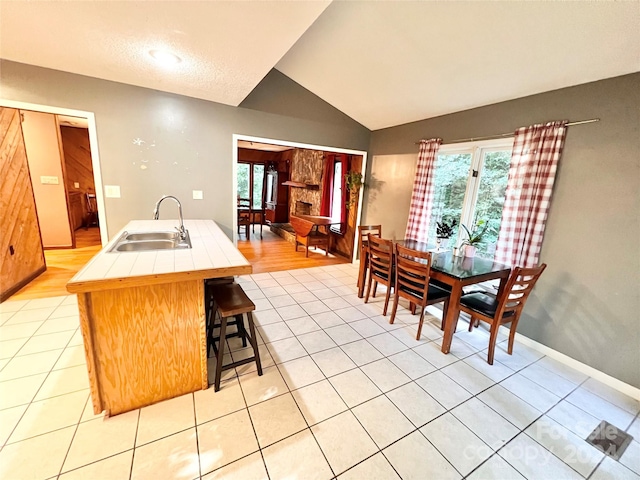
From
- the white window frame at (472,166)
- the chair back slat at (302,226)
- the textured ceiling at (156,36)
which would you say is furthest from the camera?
the chair back slat at (302,226)

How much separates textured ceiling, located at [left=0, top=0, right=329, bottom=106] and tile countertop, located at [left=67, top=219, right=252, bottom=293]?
5.01 feet

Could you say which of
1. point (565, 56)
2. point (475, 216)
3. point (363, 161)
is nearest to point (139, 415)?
point (475, 216)

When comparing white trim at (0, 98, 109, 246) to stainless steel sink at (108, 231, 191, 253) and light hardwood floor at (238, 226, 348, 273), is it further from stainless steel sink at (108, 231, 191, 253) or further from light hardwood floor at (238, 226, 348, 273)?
light hardwood floor at (238, 226, 348, 273)

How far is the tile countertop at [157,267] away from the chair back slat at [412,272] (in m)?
1.53

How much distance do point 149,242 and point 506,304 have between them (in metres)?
3.02

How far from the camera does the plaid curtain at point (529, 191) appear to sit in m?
2.29

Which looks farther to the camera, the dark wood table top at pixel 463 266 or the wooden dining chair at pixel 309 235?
the wooden dining chair at pixel 309 235

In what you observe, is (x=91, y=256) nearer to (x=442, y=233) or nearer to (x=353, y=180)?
(x=353, y=180)

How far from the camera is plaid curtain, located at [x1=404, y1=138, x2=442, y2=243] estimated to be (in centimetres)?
342

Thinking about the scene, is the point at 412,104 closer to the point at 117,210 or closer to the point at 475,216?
the point at 475,216

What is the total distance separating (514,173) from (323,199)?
3.73 m

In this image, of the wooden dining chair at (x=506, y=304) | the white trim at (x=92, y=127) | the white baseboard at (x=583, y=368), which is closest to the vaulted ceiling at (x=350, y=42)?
the white trim at (x=92, y=127)

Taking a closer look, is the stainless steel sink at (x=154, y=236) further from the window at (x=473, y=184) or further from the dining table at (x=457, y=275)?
the window at (x=473, y=184)

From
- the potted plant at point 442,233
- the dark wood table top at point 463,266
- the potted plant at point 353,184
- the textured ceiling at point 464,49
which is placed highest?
the textured ceiling at point 464,49
